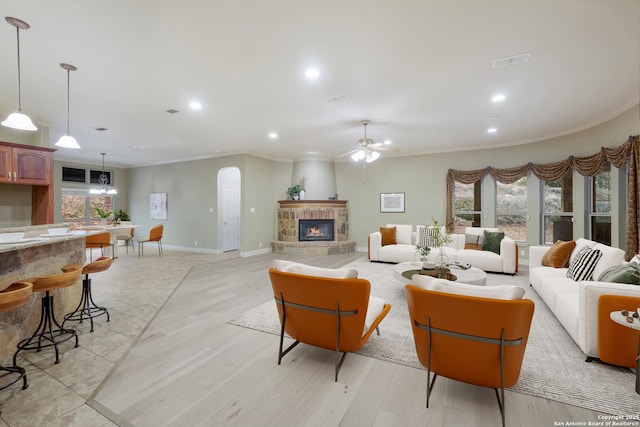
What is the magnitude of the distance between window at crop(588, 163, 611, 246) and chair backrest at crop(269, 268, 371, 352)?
5931 mm

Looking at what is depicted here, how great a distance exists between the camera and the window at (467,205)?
7.18 meters

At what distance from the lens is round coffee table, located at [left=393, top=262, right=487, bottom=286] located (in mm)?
3794

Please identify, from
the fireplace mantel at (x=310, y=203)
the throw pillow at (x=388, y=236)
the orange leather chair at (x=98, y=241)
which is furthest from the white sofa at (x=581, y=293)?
the orange leather chair at (x=98, y=241)

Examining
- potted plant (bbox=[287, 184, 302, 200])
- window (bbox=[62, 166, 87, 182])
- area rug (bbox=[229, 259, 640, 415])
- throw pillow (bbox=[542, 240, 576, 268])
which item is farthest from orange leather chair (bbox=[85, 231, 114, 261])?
throw pillow (bbox=[542, 240, 576, 268])

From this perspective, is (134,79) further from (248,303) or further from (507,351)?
(507,351)

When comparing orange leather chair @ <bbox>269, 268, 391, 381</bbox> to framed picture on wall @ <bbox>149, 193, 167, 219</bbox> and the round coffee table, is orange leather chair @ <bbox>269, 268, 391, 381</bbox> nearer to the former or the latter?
the round coffee table

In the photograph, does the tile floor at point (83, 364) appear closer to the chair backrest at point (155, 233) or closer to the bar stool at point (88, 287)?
the bar stool at point (88, 287)

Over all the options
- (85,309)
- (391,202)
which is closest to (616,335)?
(85,309)

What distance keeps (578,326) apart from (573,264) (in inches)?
58.2

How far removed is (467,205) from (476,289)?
6.30m

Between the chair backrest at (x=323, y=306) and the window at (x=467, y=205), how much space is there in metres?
6.21

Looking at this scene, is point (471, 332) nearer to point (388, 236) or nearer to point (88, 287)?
point (88, 287)

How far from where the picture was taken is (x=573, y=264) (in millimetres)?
3596

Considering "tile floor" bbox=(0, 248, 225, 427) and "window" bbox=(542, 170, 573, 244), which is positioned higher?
"window" bbox=(542, 170, 573, 244)
